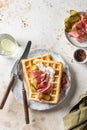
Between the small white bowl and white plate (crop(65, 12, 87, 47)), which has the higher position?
white plate (crop(65, 12, 87, 47))

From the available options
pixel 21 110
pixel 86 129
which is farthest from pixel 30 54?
pixel 86 129

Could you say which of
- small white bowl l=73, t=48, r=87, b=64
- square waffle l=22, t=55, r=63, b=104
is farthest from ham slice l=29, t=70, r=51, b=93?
small white bowl l=73, t=48, r=87, b=64

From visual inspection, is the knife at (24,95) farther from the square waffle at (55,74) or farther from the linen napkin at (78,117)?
the linen napkin at (78,117)

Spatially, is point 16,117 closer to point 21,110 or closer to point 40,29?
point 21,110

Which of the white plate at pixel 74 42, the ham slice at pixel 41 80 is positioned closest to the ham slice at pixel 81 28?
the white plate at pixel 74 42

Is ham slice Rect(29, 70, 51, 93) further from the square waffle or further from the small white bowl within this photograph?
the small white bowl

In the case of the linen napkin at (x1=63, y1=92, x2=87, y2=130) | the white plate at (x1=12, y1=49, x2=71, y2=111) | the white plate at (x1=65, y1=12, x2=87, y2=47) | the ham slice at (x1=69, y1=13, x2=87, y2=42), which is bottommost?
the linen napkin at (x1=63, y1=92, x2=87, y2=130)

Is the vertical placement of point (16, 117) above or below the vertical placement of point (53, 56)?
below
